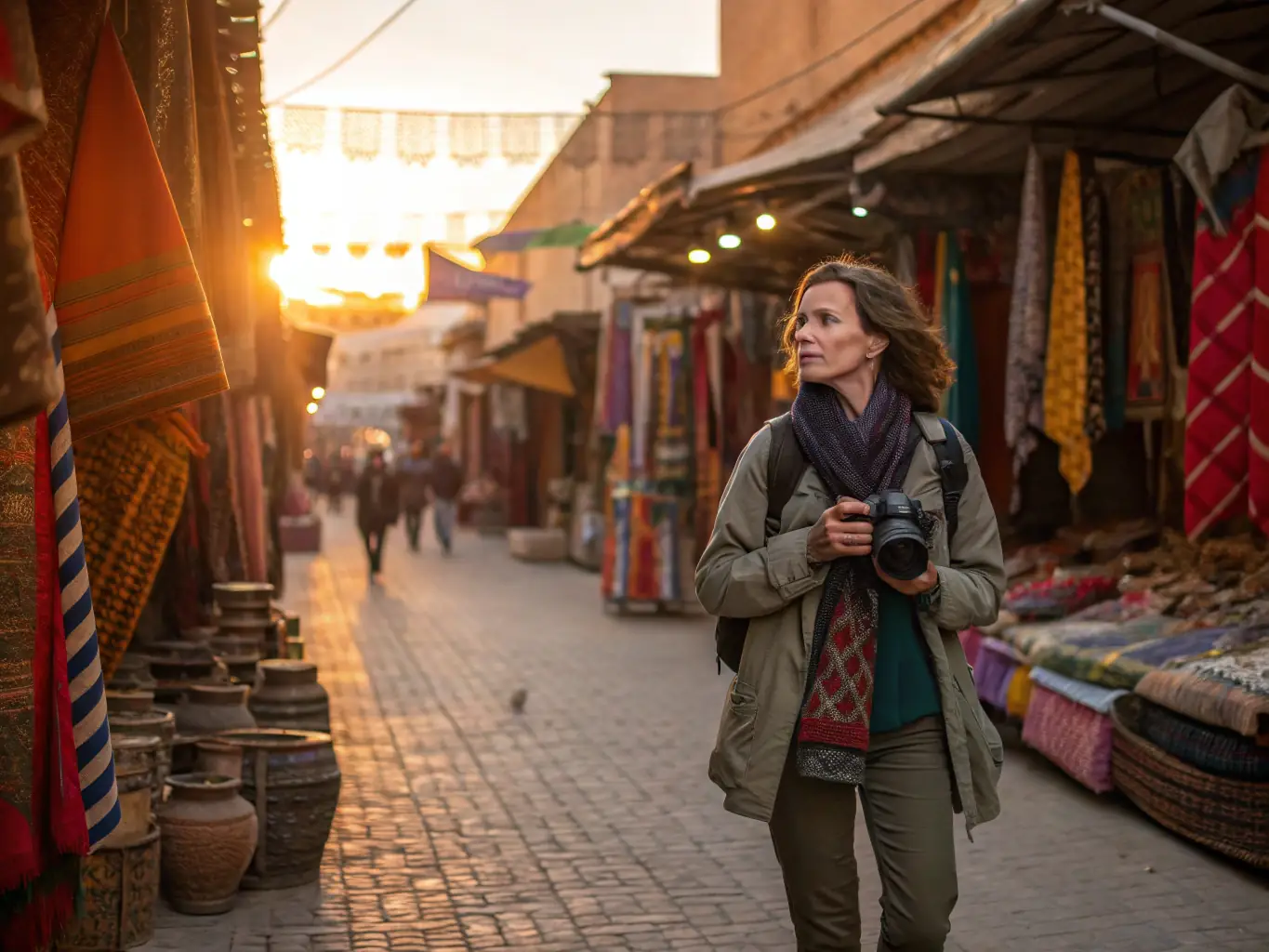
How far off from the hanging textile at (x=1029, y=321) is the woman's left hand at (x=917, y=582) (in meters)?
4.87

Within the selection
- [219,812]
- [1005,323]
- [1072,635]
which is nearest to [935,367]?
[219,812]

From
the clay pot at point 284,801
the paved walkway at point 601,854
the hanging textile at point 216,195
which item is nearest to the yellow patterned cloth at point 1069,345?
the paved walkway at point 601,854

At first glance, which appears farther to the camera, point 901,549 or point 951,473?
point 951,473

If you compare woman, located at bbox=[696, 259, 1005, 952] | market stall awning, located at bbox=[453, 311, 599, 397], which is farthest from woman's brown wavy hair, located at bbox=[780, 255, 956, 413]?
market stall awning, located at bbox=[453, 311, 599, 397]

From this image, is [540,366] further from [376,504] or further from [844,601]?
[844,601]

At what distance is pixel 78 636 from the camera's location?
281 cm

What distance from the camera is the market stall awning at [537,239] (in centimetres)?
1714

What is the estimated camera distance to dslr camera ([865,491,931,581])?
3.04 metres

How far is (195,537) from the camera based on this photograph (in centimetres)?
829

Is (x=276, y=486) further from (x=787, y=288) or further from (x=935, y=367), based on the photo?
(x=935, y=367)

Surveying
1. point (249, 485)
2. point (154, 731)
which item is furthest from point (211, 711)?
point (249, 485)

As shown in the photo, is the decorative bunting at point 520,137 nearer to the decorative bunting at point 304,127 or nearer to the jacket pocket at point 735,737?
the decorative bunting at point 304,127

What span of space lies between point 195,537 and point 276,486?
234 inches

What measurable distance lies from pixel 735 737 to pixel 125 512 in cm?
300
